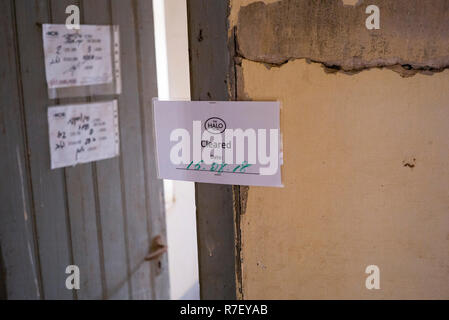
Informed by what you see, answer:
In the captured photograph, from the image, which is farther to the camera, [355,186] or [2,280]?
[2,280]

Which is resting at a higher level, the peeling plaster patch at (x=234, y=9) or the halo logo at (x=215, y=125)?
the peeling plaster patch at (x=234, y=9)

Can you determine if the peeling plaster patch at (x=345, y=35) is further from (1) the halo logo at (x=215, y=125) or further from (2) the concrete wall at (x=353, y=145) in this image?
(1) the halo logo at (x=215, y=125)

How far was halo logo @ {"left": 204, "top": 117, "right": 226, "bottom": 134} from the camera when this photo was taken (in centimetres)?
78

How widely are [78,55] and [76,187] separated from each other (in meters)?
0.46

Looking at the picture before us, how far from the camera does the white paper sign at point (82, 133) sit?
4.64 feet

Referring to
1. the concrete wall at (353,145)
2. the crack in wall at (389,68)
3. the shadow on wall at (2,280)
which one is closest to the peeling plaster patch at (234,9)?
the concrete wall at (353,145)

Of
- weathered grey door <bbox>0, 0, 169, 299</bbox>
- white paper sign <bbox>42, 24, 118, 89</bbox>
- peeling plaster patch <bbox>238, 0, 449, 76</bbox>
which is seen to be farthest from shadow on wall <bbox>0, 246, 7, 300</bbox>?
peeling plaster patch <bbox>238, 0, 449, 76</bbox>

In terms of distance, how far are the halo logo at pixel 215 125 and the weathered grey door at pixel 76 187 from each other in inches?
31.0

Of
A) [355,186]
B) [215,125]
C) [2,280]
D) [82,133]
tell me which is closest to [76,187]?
[82,133]

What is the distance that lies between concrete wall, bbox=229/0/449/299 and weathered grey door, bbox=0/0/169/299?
82 centimetres

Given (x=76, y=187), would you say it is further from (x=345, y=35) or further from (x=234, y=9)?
(x=345, y=35)

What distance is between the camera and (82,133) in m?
1.51

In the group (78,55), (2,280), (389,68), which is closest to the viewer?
(389,68)

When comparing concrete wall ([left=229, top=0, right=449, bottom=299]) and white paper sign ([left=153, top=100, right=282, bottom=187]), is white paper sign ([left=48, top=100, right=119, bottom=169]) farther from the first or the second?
concrete wall ([left=229, top=0, right=449, bottom=299])
